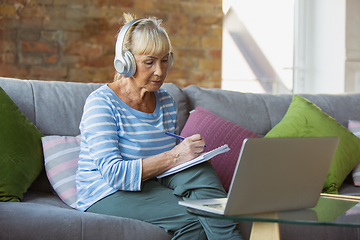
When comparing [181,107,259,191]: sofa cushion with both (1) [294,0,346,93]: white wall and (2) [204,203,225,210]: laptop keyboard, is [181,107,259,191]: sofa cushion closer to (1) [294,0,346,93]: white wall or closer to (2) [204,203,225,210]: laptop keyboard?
(2) [204,203,225,210]: laptop keyboard

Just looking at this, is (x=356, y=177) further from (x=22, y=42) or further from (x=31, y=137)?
(x=22, y=42)

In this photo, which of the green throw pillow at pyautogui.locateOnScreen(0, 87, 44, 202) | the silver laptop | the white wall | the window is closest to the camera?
the silver laptop

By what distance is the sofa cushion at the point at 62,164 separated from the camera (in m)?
1.52

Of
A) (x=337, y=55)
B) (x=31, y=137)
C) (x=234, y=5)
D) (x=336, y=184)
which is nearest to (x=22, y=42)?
(x=31, y=137)

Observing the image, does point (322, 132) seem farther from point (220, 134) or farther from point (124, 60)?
point (124, 60)

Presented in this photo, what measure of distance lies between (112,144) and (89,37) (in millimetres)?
1978

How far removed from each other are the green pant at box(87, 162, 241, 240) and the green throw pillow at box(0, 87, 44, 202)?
1.10ft

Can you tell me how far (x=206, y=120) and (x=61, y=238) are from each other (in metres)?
0.94

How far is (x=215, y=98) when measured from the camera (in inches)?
82.2

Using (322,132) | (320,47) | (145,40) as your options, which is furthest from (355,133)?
(320,47)

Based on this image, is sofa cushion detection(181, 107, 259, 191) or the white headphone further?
sofa cushion detection(181, 107, 259, 191)

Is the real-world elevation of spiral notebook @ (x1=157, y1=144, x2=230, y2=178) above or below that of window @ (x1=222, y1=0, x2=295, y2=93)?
below

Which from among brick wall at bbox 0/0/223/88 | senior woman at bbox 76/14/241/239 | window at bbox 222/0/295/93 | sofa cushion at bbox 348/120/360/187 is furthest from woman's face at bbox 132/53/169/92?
window at bbox 222/0/295/93

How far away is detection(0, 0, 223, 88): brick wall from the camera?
2855 mm
